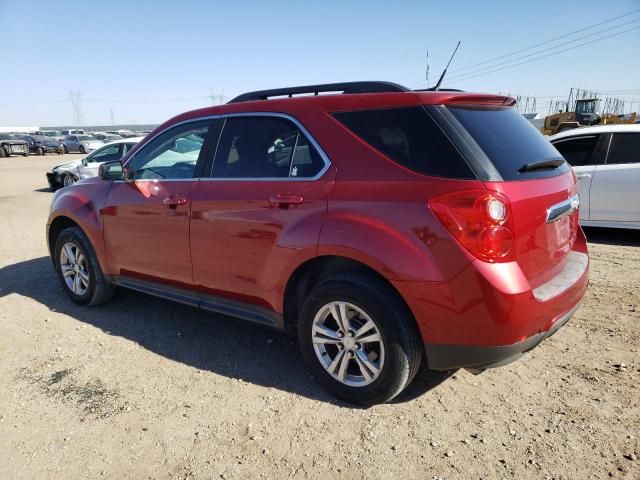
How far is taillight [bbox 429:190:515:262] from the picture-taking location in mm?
2338

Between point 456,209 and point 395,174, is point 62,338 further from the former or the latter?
point 456,209

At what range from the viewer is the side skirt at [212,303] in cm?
325

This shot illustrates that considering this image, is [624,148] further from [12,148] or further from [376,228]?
[12,148]

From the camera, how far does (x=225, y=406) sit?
295 centimetres

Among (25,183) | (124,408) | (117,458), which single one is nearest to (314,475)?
(117,458)

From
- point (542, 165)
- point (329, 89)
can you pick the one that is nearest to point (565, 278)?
point (542, 165)

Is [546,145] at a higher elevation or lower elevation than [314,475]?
higher

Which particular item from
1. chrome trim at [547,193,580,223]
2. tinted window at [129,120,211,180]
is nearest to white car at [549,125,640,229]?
chrome trim at [547,193,580,223]

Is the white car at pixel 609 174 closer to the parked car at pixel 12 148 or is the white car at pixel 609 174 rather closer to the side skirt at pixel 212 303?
the side skirt at pixel 212 303

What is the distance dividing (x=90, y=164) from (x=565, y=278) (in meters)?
13.7

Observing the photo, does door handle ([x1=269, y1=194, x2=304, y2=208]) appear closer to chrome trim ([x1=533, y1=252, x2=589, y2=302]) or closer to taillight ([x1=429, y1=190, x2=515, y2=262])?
taillight ([x1=429, y1=190, x2=515, y2=262])

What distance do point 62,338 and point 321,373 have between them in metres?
2.41

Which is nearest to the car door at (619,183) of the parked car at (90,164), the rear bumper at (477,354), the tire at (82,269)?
the rear bumper at (477,354)

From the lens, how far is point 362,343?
2811 mm
